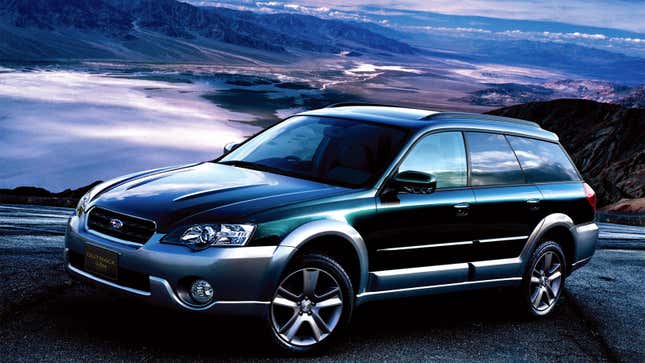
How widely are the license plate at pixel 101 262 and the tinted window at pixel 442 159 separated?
2.08 m

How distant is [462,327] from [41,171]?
168 m

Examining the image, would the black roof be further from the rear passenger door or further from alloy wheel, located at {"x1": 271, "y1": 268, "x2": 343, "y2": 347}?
alloy wheel, located at {"x1": 271, "y1": 268, "x2": 343, "y2": 347}

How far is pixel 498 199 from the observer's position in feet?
21.0

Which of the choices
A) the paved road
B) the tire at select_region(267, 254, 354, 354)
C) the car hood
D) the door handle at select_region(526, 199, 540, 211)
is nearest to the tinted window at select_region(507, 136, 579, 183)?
the door handle at select_region(526, 199, 540, 211)

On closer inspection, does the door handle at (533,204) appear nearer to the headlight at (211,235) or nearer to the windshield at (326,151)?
the windshield at (326,151)

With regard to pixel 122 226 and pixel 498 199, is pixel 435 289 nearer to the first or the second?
pixel 498 199

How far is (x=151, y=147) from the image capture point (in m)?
196

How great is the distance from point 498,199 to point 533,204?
465 millimetres

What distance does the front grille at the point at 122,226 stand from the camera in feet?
16.1

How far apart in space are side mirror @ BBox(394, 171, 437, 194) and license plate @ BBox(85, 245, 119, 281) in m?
1.91

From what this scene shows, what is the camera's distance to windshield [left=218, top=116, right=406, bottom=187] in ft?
19.0

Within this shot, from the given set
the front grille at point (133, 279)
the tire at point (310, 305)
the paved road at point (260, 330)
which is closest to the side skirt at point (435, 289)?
the paved road at point (260, 330)

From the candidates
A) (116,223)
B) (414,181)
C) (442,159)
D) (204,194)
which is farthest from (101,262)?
(442,159)

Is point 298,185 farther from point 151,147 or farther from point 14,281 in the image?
point 151,147
